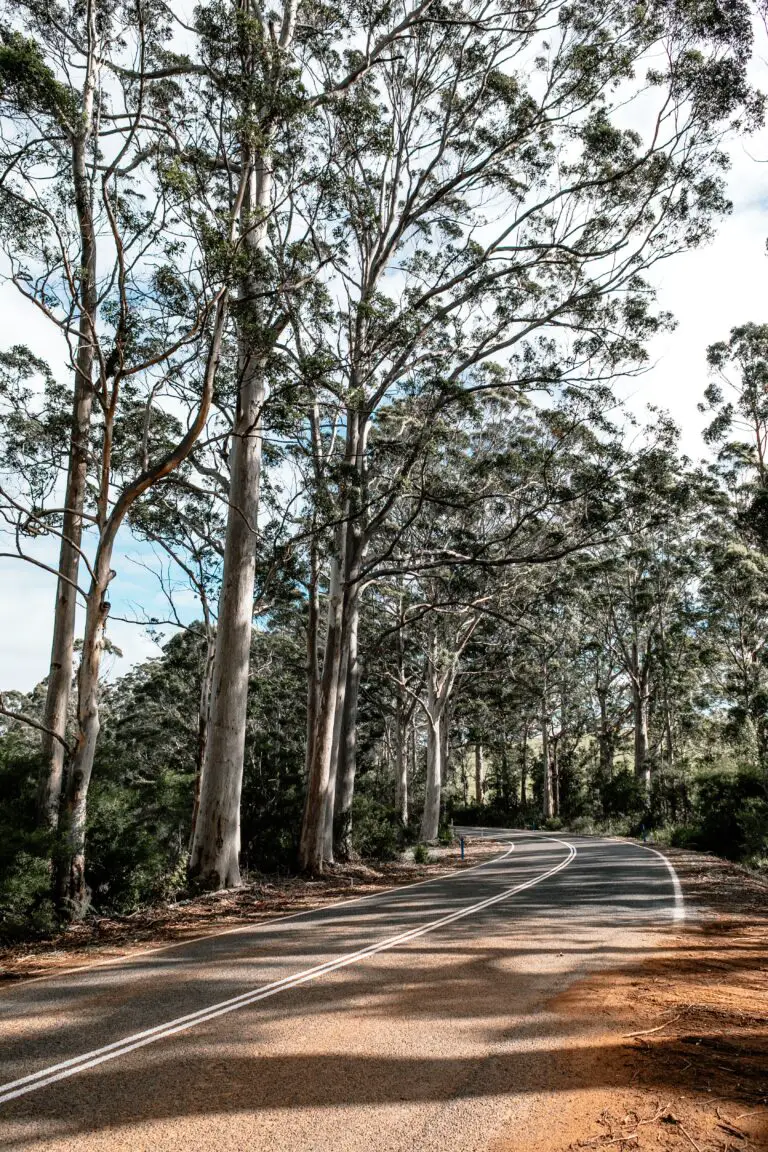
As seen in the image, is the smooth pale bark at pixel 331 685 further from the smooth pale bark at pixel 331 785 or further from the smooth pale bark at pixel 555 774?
the smooth pale bark at pixel 555 774

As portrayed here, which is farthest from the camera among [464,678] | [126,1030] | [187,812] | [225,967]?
[464,678]

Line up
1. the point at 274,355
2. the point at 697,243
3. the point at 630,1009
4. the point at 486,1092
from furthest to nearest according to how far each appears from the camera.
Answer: the point at 697,243 → the point at 274,355 → the point at 630,1009 → the point at 486,1092

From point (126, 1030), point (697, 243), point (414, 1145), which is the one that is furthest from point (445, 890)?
point (697, 243)

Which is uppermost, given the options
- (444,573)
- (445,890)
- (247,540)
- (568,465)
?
(568,465)

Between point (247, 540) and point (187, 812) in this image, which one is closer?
point (247, 540)

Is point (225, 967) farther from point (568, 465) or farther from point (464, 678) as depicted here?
point (464, 678)

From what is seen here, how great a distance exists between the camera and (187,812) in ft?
61.3

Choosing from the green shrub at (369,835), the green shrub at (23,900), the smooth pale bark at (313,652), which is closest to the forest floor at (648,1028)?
the green shrub at (23,900)

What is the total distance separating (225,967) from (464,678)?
94.1ft

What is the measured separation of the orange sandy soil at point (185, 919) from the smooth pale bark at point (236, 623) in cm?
91

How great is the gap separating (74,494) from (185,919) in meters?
7.19

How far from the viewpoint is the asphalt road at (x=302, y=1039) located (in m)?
3.78

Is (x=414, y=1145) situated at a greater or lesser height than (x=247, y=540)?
lesser

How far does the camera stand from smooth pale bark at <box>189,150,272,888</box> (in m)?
12.8
